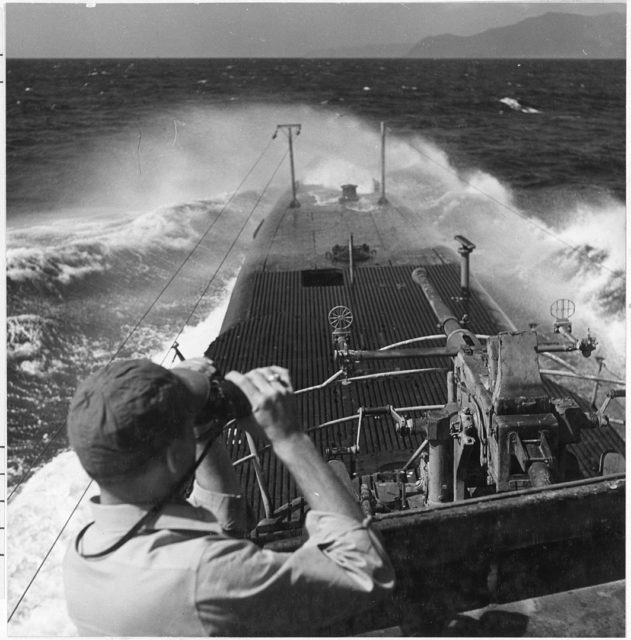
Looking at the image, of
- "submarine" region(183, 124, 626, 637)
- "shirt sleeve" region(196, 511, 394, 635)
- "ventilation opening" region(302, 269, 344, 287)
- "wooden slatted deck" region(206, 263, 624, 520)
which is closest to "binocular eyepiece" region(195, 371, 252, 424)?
"shirt sleeve" region(196, 511, 394, 635)

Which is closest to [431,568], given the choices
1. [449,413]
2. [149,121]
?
[449,413]

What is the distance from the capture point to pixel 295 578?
90.8 inches

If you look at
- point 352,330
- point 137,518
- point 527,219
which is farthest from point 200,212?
point 137,518

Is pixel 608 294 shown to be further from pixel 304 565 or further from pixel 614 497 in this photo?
pixel 304 565

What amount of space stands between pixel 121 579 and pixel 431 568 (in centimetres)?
208

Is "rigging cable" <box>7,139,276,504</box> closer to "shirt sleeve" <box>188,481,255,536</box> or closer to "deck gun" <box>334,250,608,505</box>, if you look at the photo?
"deck gun" <box>334,250,608,505</box>

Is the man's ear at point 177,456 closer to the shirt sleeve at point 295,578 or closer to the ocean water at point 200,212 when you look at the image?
the shirt sleeve at point 295,578

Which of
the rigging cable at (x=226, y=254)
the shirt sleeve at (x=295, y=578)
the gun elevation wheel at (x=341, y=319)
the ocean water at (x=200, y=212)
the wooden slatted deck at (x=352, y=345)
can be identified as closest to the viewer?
the shirt sleeve at (x=295, y=578)

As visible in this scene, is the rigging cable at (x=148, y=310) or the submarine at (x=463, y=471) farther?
the rigging cable at (x=148, y=310)

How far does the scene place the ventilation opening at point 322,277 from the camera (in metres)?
20.0

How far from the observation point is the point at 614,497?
4.12 m

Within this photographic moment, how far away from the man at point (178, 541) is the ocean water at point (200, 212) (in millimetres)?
8216

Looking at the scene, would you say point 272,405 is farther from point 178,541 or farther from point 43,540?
point 43,540

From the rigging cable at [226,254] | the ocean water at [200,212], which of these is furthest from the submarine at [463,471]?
the rigging cable at [226,254]
